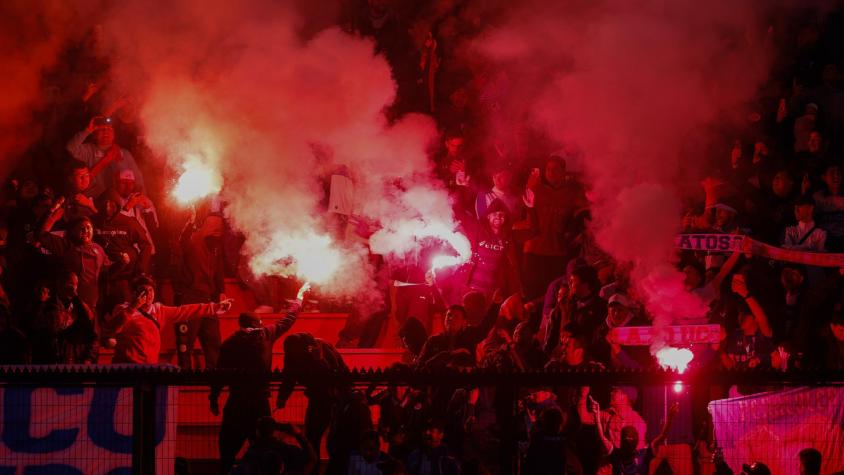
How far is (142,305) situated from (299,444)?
10.5ft

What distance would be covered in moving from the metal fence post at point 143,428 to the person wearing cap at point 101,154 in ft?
18.5

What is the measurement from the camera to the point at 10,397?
8.08 meters

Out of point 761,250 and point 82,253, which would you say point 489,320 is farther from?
point 82,253

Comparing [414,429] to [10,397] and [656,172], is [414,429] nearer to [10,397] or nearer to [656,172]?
[10,397]

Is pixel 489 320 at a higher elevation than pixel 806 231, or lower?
lower

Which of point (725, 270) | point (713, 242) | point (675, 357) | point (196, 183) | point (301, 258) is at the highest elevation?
point (196, 183)

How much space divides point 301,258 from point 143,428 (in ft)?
17.5

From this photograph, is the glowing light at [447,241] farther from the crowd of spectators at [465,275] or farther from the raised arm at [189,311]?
the raised arm at [189,311]

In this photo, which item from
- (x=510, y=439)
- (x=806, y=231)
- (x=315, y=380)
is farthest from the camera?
(x=806, y=231)

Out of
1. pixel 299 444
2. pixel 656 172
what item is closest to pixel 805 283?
pixel 656 172

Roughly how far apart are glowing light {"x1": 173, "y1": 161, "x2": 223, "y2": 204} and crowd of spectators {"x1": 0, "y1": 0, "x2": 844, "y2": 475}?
247mm

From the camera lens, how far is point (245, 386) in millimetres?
7867

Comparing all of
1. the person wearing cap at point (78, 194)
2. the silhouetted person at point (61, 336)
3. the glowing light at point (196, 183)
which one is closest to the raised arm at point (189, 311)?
the silhouetted person at point (61, 336)

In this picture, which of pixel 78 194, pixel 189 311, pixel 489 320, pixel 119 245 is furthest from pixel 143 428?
pixel 78 194
